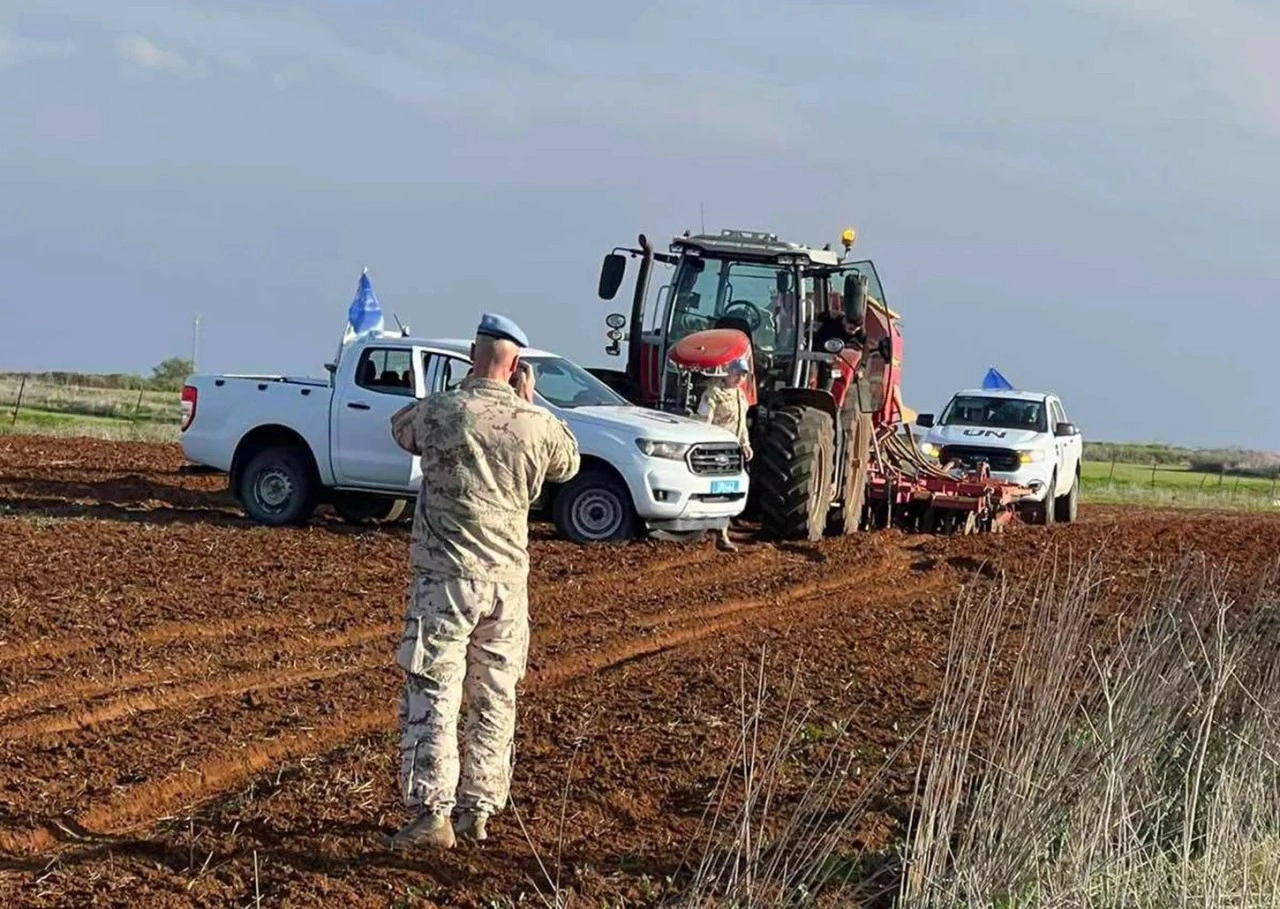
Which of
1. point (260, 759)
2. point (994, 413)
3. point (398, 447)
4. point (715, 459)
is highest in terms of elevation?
point (994, 413)

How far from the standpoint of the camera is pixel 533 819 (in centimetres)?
677

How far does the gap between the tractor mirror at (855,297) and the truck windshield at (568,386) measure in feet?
6.84

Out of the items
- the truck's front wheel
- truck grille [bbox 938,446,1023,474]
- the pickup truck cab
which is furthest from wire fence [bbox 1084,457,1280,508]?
the truck's front wheel

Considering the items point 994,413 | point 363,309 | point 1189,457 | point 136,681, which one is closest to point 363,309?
point 363,309

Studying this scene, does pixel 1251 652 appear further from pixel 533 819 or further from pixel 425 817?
pixel 425 817

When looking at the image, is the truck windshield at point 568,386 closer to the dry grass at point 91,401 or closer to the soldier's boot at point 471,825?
the soldier's boot at point 471,825

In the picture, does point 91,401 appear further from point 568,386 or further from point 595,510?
point 595,510

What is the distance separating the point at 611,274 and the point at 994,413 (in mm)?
8814

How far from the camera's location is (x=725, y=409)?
15.8m

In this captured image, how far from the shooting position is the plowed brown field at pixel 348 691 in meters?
6.20

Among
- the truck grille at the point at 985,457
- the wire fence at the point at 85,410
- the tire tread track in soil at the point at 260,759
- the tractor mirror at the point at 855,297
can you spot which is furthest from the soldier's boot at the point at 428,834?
the wire fence at the point at 85,410

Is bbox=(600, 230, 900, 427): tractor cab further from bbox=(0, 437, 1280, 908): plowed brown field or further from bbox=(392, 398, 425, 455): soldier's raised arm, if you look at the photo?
bbox=(392, 398, 425, 455): soldier's raised arm

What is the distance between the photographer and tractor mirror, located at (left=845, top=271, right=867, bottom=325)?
16.1m

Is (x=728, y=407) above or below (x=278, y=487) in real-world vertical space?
above
